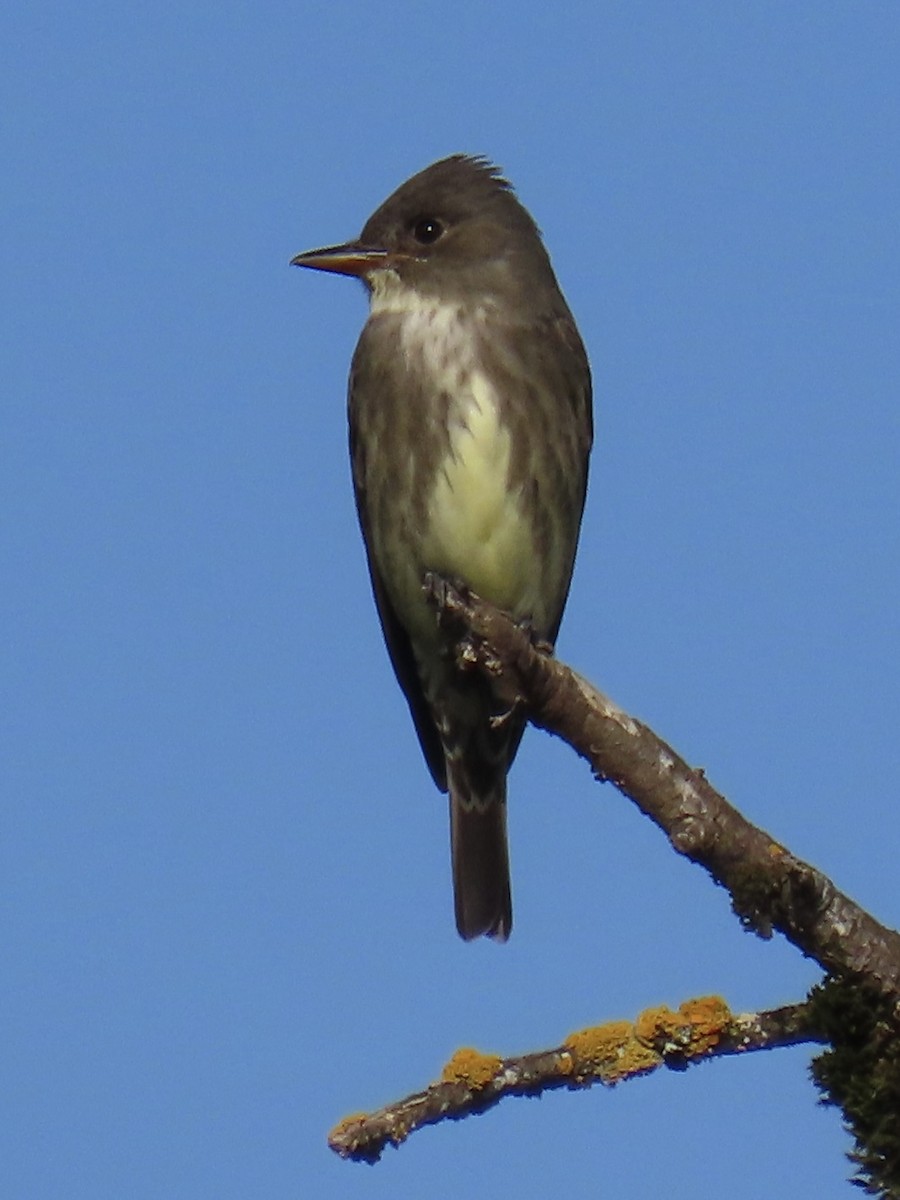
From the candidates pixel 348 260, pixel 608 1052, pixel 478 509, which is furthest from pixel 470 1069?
pixel 348 260

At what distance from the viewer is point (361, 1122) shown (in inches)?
143

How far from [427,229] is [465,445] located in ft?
3.67

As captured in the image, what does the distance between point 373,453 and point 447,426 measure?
1.20ft

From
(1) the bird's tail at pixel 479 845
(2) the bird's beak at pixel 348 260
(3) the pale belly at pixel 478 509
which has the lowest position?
(1) the bird's tail at pixel 479 845

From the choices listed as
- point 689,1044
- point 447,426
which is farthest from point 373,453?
point 689,1044

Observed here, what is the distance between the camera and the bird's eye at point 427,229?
7266mm

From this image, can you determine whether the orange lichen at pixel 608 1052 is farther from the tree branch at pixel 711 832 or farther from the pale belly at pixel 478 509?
the pale belly at pixel 478 509

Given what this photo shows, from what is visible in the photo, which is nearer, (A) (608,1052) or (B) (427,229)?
(A) (608,1052)

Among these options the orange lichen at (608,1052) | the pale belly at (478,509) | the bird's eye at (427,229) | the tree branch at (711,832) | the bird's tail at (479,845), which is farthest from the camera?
the bird's eye at (427,229)

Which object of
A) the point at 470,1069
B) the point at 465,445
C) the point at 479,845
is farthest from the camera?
the point at 479,845

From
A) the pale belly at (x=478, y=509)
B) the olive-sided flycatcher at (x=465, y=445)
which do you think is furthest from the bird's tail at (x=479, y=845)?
the pale belly at (x=478, y=509)

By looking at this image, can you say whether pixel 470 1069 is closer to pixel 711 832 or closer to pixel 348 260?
pixel 711 832

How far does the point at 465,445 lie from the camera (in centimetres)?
654

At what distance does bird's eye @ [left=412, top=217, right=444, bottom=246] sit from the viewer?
286 inches
